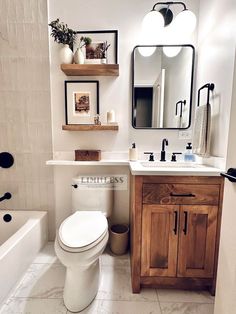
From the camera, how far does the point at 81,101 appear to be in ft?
5.61

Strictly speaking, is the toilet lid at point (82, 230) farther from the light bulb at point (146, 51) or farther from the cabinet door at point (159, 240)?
the light bulb at point (146, 51)

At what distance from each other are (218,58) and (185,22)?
47cm

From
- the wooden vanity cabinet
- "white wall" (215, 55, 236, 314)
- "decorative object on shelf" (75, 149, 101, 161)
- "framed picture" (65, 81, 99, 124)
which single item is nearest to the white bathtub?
"decorative object on shelf" (75, 149, 101, 161)

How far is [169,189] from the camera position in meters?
1.20

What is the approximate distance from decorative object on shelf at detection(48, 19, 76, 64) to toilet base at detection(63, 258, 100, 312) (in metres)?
1.59

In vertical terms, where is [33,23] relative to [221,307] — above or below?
above

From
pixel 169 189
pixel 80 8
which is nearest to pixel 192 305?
pixel 169 189

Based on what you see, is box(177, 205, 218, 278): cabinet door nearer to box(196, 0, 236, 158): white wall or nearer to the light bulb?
box(196, 0, 236, 158): white wall

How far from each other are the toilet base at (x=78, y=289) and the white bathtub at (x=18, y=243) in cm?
40

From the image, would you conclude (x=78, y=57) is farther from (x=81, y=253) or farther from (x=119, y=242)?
(x=119, y=242)

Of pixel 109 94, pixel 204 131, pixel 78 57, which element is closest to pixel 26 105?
pixel 78 57

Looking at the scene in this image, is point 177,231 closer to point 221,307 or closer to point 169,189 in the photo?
point 169,189

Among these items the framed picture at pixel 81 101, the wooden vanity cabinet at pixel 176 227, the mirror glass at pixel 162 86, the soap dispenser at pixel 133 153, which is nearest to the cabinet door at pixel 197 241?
the wooden vanity cabinet at pixel 176 227

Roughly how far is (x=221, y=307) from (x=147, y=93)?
4.98 ft
